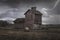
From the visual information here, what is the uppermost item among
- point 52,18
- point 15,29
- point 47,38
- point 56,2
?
point 56,2

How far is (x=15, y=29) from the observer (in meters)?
5.59

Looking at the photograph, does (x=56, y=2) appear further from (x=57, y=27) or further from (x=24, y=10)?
(x=24, y=10)

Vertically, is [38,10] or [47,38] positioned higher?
[38,10]

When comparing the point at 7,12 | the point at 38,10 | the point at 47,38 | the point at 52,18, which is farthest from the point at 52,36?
the point at 7,12

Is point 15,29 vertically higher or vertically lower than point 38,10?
lower

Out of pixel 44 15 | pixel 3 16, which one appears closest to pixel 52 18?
pixel 44 15

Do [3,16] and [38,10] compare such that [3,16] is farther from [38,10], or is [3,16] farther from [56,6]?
[56,6]

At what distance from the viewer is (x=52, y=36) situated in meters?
5.43

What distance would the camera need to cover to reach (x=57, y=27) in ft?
18.2

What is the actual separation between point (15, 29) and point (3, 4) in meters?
1.24

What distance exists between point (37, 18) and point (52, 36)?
3.30 ft

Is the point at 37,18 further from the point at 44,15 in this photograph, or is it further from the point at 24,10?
the point at 24,10

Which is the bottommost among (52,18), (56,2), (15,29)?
(15,29)

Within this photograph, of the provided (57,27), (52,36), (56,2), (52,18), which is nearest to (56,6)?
(56,2)
